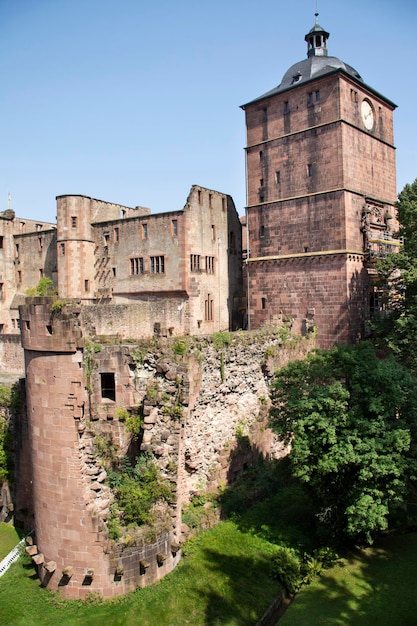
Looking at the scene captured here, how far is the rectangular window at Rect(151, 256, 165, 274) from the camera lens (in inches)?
1312

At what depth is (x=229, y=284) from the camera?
3622 cm

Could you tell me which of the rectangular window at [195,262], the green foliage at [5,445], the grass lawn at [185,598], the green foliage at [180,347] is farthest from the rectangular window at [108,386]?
the rectangular window at [195,262]

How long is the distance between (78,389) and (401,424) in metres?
9.56

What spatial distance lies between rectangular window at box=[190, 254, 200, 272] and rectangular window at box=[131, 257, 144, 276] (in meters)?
3.77

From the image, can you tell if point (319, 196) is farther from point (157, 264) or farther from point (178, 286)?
point (157, 264)

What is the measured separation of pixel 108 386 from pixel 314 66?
2333 cm

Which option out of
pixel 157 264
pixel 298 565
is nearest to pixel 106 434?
pixel 298 565

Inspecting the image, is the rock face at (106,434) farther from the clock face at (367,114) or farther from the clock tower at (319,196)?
the clock face at (367,114)

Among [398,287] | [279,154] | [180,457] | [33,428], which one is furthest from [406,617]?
[279,154]

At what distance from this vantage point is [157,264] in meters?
33.6

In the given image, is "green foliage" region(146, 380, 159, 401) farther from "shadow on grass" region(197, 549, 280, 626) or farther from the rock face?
"shadow on grass" region(197, 549, 280, 626)

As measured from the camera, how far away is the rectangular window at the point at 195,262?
1282 inches

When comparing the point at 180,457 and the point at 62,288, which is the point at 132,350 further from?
the point at 62,288

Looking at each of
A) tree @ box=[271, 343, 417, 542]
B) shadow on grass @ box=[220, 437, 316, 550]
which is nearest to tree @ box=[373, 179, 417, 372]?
tree @ box=[271, 343, 417, 542]
